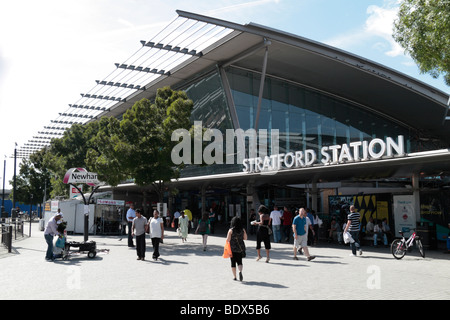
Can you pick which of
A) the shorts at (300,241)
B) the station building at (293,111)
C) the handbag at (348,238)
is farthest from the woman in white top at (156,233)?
the station building at (293,111)

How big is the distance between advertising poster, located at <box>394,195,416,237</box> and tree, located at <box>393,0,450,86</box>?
828cm

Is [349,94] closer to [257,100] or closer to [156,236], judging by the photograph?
[257,100]

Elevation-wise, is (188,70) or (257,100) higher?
(188,70)

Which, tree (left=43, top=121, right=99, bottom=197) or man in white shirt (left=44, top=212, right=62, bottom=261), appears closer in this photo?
man in white shirt (left=44, top=212, right=62, bottom=261)

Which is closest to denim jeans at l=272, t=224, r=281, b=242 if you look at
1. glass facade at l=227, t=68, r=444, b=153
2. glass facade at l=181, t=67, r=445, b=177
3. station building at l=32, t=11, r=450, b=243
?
station building at l=32, t=11, r=450, b=243

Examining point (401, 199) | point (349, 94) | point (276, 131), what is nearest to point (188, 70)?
point (276, 131)

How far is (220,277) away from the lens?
32.7 feet

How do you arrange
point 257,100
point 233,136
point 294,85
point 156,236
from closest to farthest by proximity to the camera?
point 156,236 < point 233,136 < point 257,100 < point 294,85

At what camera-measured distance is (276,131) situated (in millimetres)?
28562

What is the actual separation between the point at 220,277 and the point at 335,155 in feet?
30.8

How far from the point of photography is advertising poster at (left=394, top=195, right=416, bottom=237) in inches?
690

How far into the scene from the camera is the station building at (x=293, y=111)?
20.0 metres

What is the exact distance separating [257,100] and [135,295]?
891 inches

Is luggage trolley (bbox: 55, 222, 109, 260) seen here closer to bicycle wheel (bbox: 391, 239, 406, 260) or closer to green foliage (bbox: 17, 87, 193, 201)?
green foliage (bbox: 17, 87, 193, 201)
